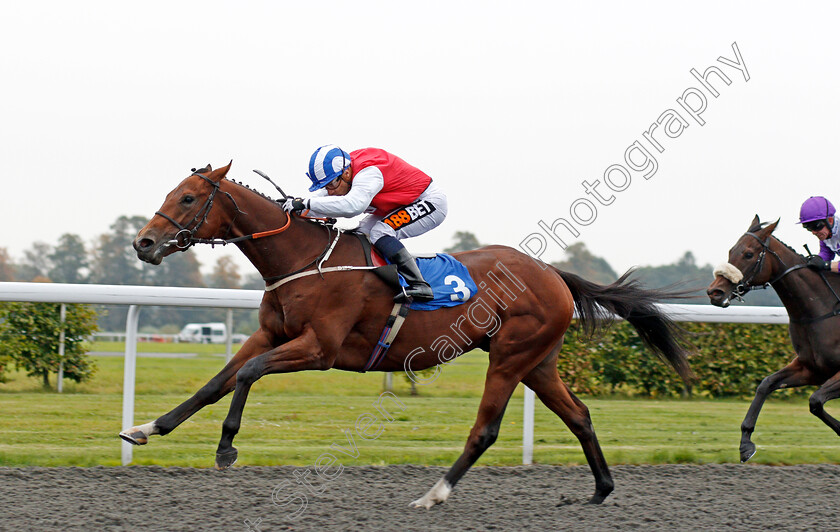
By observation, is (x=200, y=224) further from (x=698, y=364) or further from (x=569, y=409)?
(x=698, y=364)

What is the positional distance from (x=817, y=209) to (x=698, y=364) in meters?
3.65

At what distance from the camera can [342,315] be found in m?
3.98

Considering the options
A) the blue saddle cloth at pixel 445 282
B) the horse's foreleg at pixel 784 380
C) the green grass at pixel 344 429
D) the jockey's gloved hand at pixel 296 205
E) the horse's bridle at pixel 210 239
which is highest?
the jockey's gloved hand at pixel 296 205

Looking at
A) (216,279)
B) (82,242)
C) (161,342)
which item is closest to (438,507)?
(161,342)

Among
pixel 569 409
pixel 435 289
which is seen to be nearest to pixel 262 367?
pixel 435 289

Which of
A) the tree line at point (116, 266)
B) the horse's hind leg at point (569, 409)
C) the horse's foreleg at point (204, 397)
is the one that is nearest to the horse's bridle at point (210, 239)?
the horse's foreleg at point (204, 397)

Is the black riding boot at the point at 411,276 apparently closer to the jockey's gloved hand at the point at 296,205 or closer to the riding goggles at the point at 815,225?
the jockey's gloved hand at the point at 296,205

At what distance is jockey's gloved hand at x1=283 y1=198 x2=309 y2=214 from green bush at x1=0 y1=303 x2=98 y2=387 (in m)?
2.13

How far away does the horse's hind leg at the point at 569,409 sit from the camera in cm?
436

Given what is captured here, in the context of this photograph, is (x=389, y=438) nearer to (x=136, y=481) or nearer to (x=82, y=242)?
(x=136, y=481)

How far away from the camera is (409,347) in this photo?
4191 millimetres

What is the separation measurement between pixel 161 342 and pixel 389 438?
9403 mm

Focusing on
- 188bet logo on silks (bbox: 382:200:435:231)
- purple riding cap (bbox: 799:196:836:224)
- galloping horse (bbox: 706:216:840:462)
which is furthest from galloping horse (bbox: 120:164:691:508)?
purple riding cap (bbox: 799:196:836:224)

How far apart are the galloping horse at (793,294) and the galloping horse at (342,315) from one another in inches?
49.1
